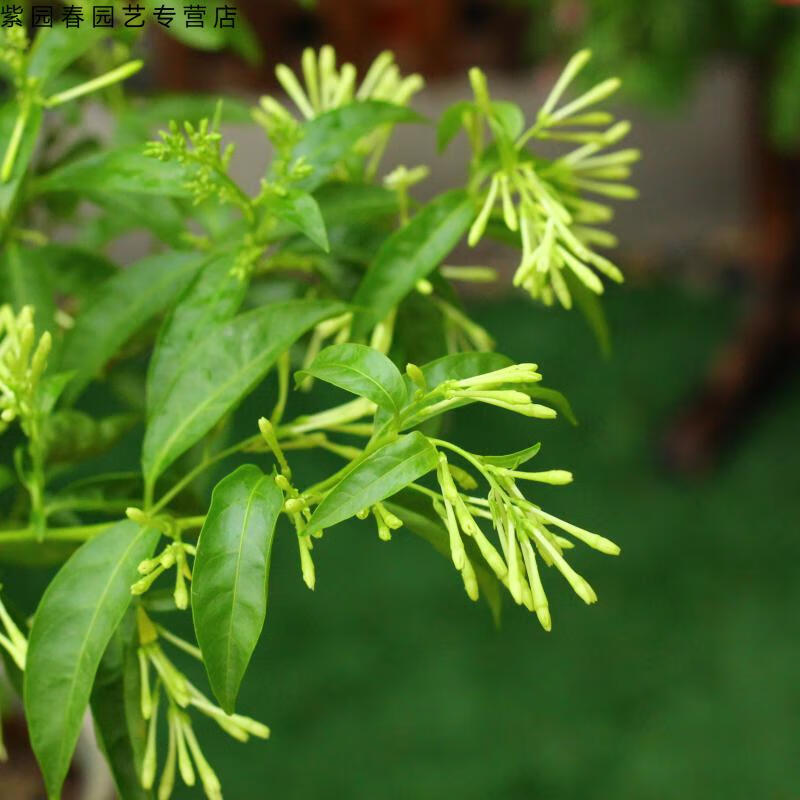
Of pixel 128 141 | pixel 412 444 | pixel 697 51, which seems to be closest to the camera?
pixel 412 444

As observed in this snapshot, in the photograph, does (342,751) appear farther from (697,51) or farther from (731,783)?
(697,51)

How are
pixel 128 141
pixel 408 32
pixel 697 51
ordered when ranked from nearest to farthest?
pixel 128 141
pixel 697 51
pixel 408 32

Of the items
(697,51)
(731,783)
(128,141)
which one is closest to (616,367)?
(697,51)

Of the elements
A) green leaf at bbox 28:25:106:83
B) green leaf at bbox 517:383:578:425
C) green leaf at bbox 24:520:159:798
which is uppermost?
green leaf at bbox 28:25:106:83

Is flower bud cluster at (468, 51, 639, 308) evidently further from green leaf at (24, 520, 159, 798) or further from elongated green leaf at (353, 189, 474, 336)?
green leaf at (24, 520, 159, 798)

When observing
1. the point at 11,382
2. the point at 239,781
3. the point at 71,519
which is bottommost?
the point at 239,781

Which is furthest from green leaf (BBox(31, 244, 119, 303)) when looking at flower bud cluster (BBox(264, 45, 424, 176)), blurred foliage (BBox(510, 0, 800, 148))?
blurred foliage (BBox(510, 0, 800, 148))

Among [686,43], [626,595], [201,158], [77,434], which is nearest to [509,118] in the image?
[201,158]
